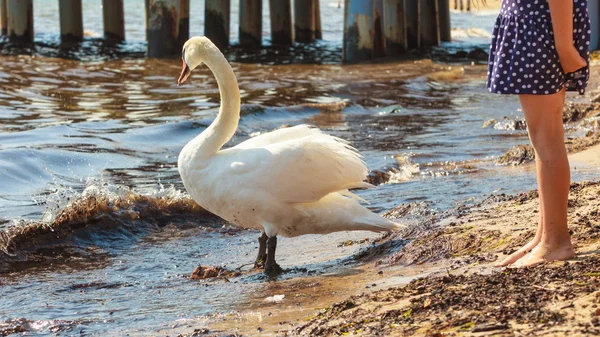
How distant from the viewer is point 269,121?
14.9m

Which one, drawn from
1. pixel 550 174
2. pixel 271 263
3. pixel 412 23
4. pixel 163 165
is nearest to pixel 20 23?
pixel 412 23

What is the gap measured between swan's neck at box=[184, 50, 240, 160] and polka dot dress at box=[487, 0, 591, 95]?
2.64 metres

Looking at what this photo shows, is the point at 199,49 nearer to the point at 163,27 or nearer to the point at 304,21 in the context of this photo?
the point at 163,27

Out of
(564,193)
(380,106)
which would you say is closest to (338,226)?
(564,193)

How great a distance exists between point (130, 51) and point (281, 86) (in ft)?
25.1

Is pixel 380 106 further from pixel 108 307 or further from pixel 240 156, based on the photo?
pixel 108 307

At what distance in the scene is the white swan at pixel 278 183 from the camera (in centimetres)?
641

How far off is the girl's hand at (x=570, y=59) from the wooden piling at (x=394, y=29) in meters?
19.2

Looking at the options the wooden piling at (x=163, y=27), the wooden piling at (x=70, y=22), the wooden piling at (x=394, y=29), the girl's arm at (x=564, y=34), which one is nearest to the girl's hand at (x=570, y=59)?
the girl's arm at (x=564, y=34)

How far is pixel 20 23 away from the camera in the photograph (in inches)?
956

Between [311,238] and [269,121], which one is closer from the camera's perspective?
[311,238]

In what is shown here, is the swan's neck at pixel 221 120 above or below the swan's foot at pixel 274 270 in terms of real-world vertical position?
above

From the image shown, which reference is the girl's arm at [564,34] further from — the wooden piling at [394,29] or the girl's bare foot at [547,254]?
the wooden piling at [394,29]

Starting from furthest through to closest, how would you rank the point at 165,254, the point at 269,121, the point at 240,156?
the point at 269,121 < the point at 165,254 < the point at 240,156
